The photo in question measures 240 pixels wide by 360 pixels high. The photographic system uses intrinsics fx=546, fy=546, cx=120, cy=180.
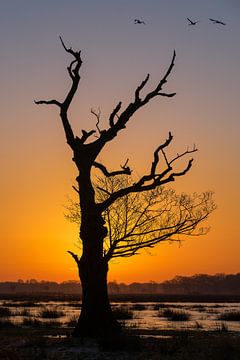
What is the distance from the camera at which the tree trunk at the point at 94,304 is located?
18859mm

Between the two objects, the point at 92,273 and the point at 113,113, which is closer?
the point at 92,273

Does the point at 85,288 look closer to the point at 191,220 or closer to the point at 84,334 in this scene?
the point at 84,334

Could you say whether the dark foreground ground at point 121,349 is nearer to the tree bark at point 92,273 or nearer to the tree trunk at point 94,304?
the tree trunk at point 94,304

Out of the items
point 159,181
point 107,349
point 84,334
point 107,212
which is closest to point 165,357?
point 107,349

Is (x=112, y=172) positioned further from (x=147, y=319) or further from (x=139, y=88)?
(x=147, y=319)

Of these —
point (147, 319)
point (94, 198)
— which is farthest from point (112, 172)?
point (147, 319)

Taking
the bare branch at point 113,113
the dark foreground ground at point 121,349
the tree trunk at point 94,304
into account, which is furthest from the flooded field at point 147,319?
the bare branch at point 113,113

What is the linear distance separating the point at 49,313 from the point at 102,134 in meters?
19.5

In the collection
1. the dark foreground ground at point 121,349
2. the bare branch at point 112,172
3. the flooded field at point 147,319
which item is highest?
the bare branch at point 112,172

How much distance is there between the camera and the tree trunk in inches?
742

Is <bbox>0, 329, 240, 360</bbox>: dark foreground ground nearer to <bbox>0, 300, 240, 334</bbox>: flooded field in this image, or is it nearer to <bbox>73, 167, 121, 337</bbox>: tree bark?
<bbox>73, 167, 121, 337</bbox>: tree bark

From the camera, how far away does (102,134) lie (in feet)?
67.8

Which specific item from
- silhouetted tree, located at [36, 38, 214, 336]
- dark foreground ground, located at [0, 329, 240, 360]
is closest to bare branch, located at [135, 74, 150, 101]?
silhouetted tree, located at [36, 38, 214, 336]

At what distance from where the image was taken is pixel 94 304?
19.3 m
